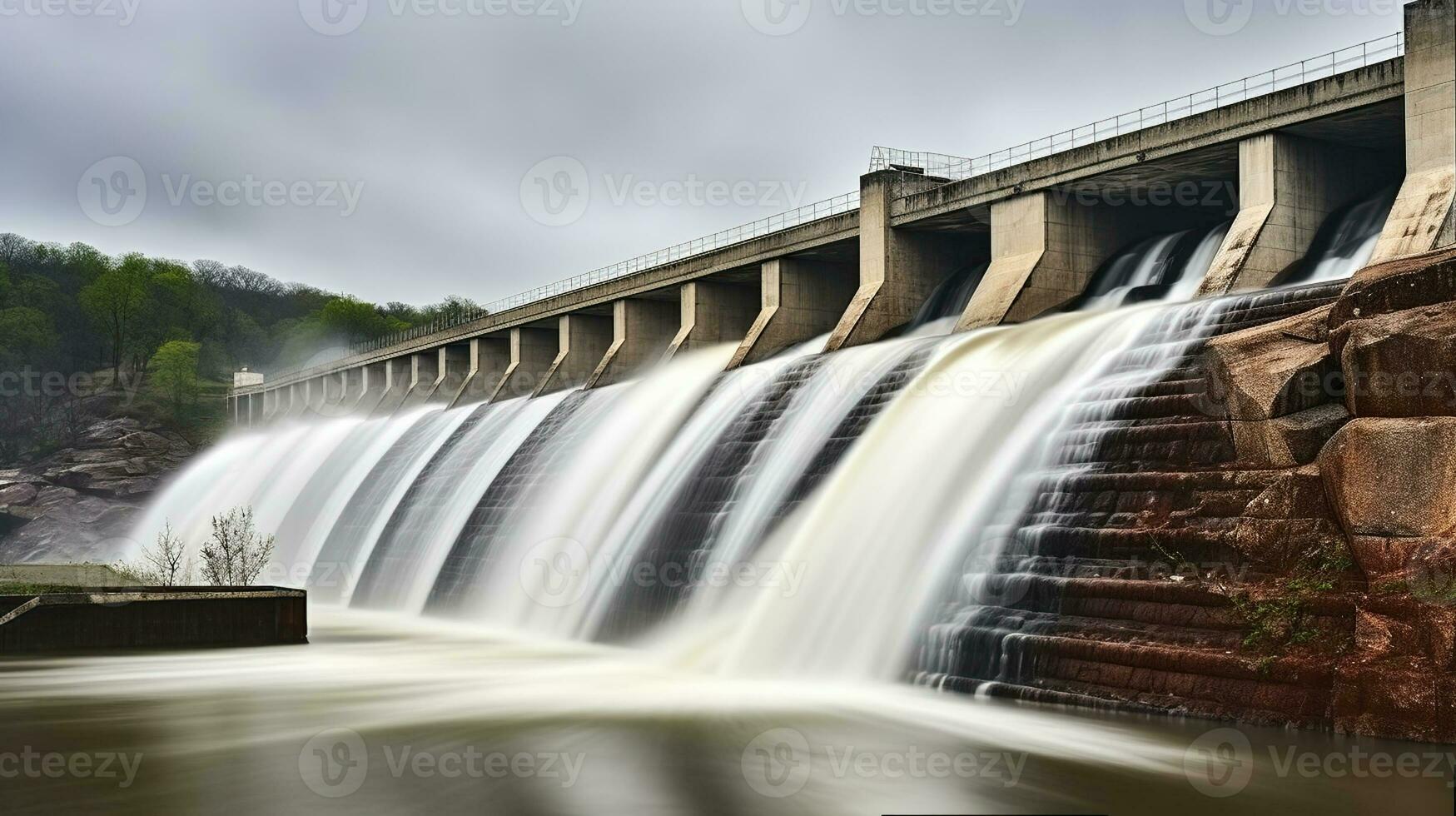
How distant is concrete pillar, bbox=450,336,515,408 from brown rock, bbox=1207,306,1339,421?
40.1 m

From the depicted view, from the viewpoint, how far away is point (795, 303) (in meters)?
34.5

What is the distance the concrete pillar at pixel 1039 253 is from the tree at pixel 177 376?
7682cm

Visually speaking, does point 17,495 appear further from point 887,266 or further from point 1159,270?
point 1159,270

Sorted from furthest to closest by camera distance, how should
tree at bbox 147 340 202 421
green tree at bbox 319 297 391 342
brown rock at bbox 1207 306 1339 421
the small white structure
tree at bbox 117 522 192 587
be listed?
green tree at bbox 319 297 391 342
tree at bbox 147 340 202 421
the small white structure
tree at bbox 117 522 192 587
brown rock at bbox 1207 306 1339 421

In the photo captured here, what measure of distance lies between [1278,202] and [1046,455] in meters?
10.3

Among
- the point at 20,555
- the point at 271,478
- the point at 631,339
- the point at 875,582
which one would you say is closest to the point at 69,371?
the point at 20,555

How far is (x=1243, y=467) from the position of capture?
479 inches

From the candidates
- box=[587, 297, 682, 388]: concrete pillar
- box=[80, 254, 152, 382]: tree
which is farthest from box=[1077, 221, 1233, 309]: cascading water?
box=[80, 254, 152, 382]: tree

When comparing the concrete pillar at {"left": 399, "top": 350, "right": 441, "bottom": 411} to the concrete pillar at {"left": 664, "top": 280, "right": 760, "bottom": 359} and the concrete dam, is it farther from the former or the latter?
the concrete pillar at {"left": 664, "top": 280, "right": 760, "bottom": 359}

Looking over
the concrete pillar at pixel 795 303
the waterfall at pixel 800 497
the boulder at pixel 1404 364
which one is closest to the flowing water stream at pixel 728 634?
the waterfall at pixel 800 497

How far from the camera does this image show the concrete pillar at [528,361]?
4794 cm

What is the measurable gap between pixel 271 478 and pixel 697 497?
30.2 m

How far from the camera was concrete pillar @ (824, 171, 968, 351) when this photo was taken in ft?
98.5

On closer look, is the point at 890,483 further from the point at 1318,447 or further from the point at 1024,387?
the point at 1318,447
